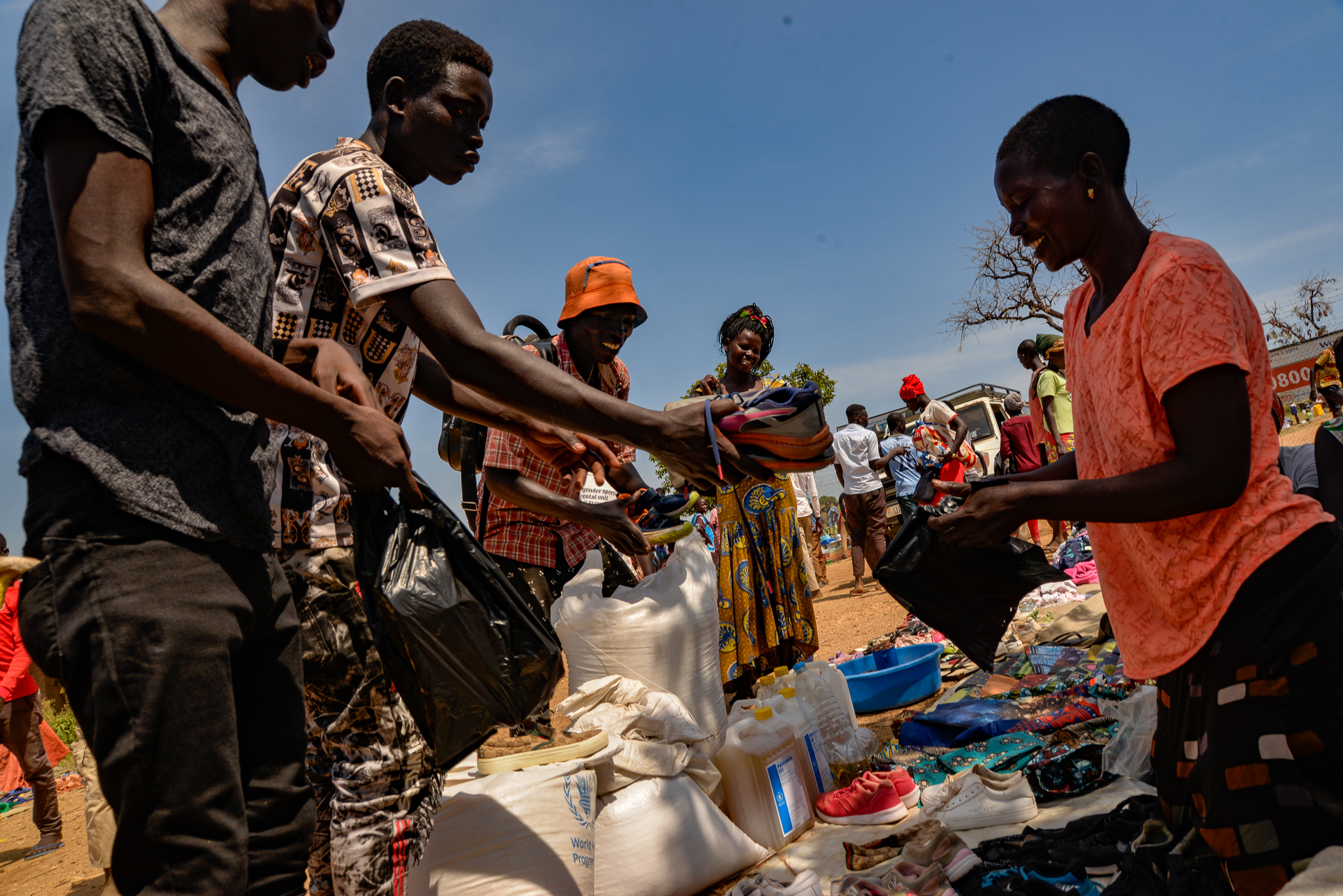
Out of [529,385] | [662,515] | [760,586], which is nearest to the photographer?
[529,385]

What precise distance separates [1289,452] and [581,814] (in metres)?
2.71

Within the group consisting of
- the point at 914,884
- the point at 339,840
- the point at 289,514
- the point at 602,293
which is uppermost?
the point at 602,293

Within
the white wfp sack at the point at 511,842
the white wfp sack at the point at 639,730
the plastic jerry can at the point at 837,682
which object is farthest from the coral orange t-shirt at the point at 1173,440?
the plastic jerry can at the point at 837,682

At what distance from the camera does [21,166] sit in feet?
3.68

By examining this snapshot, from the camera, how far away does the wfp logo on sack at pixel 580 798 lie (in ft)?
7.18

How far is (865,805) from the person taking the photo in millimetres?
2902

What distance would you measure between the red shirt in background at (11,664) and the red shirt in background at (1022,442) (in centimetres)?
869

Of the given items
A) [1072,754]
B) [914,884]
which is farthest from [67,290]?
[1072,754]

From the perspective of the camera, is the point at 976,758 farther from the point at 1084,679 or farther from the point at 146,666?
the point at 146,666

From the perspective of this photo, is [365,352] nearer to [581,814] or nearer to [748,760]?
[581,814]

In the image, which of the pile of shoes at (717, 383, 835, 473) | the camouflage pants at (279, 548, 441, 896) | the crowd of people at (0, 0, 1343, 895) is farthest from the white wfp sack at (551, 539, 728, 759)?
the pile of shoes at (717, 383, 835, 473)

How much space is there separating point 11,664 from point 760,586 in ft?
16.4

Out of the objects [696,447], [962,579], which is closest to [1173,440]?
[962,579]

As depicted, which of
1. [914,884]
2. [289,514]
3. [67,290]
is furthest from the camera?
[914,884]
